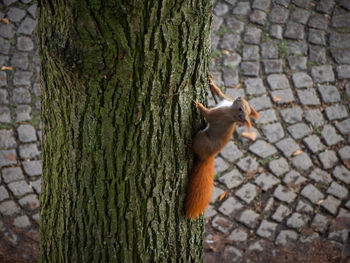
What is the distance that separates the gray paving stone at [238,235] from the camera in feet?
12.6

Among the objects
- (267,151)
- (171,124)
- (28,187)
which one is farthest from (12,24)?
(171,124)

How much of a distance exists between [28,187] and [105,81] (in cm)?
266

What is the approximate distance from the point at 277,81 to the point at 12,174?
3.41 meters

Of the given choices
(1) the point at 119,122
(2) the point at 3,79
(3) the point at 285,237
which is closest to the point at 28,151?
(2) the point at 3,79

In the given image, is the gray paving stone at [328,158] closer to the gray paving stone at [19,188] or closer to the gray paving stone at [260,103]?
the gray paving stone at [260,103]

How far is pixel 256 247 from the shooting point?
3.77 metres

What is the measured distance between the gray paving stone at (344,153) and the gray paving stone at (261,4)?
2406 millimetres

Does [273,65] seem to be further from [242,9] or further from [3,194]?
[3,194]

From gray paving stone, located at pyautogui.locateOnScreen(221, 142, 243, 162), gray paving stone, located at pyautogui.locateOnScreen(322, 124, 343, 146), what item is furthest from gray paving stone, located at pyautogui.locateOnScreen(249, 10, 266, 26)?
gray paving stone, located at pyautogui.locateOnScreen(221, 142, 243, 162)

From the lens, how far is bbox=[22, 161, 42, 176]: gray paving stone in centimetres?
414

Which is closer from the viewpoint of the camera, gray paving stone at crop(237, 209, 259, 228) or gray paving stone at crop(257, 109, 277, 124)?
gray paving stone at crop(237, 209, 259, 228)

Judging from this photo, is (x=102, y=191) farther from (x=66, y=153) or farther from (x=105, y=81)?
(x=105, y=81)

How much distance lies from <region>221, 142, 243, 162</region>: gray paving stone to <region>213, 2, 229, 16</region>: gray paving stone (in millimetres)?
2146

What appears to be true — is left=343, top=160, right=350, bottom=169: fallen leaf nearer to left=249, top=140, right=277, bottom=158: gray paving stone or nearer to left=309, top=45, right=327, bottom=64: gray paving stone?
left=249, top=140, right=277, bottom=158: gray paving stone
